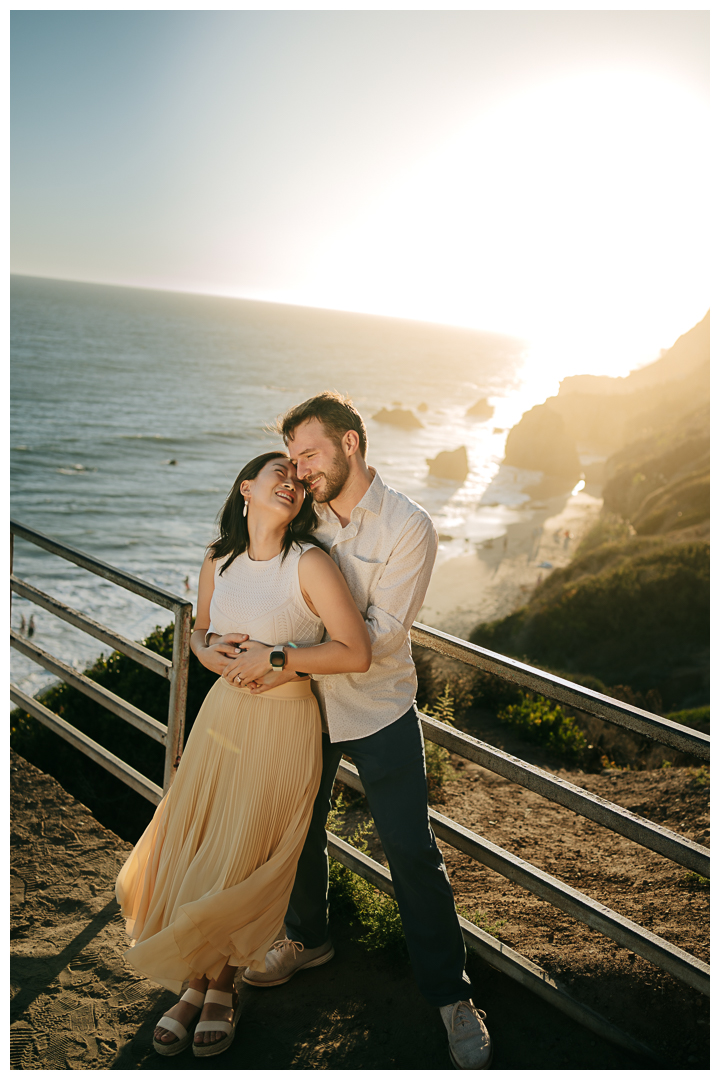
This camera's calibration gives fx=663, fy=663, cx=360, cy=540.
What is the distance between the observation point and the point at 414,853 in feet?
7.75

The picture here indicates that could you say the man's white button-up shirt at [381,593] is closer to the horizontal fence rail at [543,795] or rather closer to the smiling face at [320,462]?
the smiling face at [320,462]

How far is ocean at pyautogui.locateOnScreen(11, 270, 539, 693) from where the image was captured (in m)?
24.2

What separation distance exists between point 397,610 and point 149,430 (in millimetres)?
56170

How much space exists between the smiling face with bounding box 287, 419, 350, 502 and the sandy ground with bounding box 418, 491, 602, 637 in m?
18.0

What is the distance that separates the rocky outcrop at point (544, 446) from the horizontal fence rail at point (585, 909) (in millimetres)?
55070

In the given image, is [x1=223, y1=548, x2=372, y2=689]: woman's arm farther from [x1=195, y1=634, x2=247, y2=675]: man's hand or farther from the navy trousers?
the navy trousers

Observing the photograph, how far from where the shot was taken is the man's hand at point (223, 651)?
2.41 metres

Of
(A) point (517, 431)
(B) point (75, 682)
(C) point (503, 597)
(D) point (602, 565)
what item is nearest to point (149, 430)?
(A) point (517, 431)

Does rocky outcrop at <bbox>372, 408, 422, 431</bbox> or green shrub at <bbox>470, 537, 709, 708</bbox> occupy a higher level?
rocky outcrop at <bbox>372, 408, 422, 431</bbox>

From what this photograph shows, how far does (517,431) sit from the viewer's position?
5897cm

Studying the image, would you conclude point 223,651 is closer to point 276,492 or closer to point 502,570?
point 276,492

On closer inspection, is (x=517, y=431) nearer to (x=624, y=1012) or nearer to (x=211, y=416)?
(x=211, y=416)

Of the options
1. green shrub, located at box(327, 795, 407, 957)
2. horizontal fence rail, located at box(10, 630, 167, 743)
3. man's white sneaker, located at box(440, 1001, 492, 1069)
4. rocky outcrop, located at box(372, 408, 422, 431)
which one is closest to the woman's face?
horizontal fence rail, located at box(10, 630, 167, 743)

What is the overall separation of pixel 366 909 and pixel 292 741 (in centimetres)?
115
